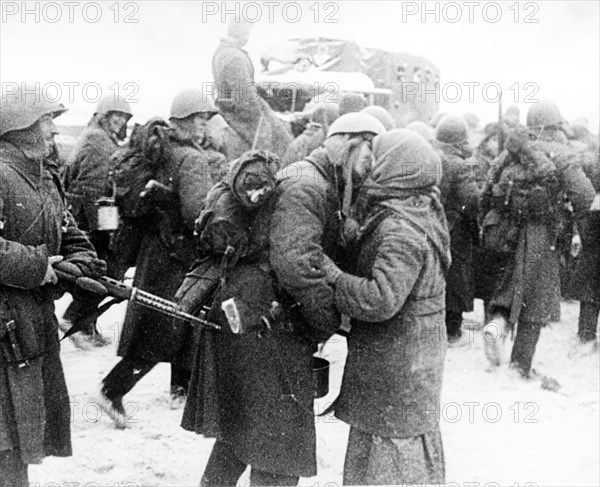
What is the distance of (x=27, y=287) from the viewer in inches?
105

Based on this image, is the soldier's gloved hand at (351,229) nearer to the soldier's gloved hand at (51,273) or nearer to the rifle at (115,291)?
the rifle at (115,291)

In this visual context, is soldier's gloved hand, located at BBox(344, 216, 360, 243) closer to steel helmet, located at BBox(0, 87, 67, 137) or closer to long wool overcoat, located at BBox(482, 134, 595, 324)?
steel helmet, located at BBox(0, 87, 67, 137)

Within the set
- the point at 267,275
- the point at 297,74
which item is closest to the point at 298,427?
the point at 267,275

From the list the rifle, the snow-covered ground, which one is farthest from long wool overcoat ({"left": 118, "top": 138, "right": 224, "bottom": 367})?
the rifle

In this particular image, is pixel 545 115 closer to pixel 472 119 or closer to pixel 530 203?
pixel 530 203

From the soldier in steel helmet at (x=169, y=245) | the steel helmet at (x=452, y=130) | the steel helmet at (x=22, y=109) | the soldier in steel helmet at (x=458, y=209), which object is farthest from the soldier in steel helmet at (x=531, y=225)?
the steel helmet at (x=22, y=109)

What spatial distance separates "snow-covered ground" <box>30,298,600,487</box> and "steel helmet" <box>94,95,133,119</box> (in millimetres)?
1928

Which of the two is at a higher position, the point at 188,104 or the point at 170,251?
the point at 188,104

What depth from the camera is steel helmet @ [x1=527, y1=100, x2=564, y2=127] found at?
5.70 metres

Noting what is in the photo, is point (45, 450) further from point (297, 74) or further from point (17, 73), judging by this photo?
point (297, 74)

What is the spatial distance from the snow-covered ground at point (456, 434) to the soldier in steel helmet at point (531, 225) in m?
0.43

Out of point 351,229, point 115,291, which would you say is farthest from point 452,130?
point 115,291

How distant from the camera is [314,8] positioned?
418cm

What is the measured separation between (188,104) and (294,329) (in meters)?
1.92
